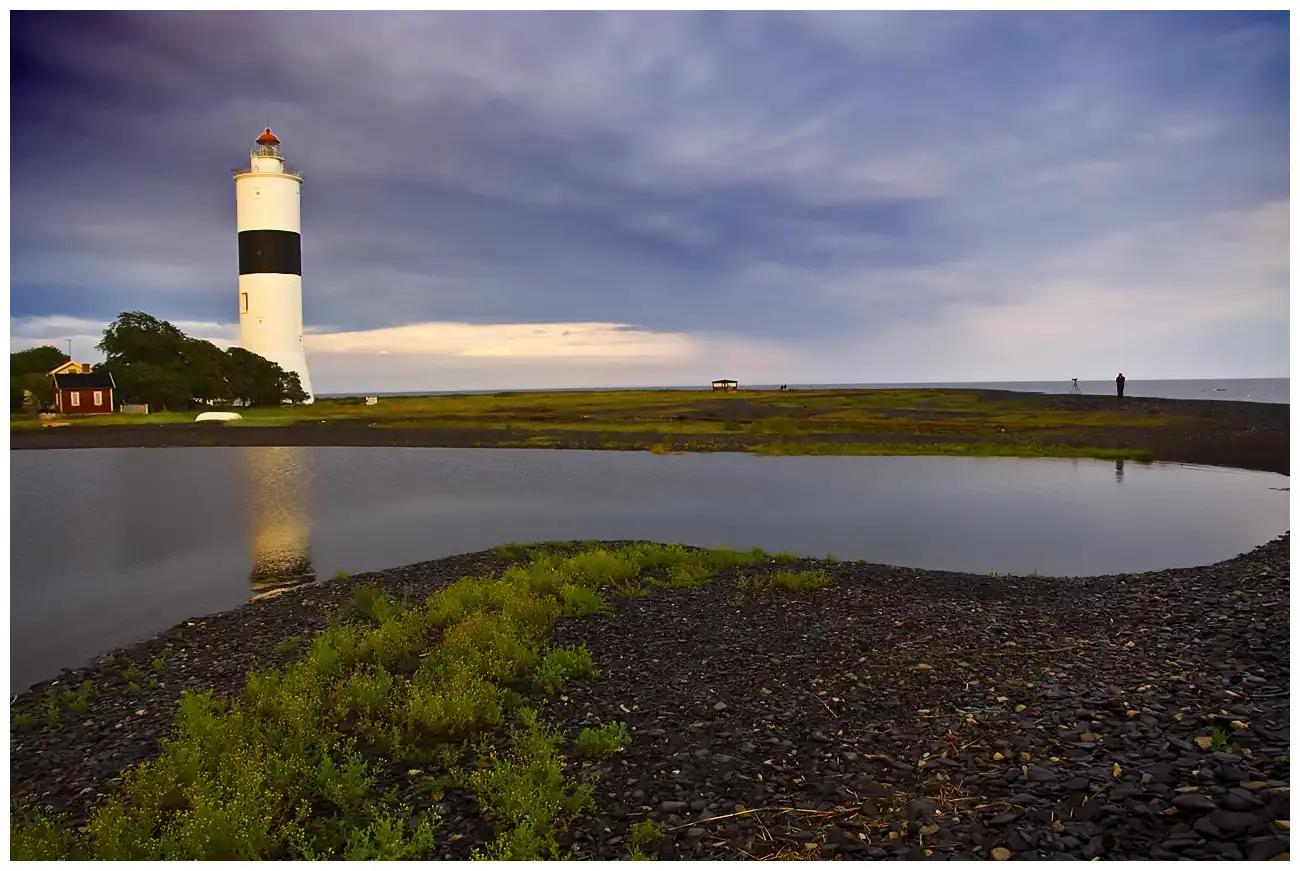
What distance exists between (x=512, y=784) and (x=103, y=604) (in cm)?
1586

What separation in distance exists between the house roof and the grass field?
494cm

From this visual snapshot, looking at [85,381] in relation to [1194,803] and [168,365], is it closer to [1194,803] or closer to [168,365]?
A: [168,365]

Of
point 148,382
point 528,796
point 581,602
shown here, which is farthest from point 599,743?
point 148,382

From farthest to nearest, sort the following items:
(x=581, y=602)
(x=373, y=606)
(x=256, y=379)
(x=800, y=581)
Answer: (x=256, y=379)
(x=800, y=581)
(x=373, y=606)
(x=581, y=602)

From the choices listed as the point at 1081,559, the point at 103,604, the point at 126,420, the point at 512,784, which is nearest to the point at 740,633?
the point at 512,784

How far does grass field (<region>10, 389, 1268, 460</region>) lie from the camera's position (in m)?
53.5

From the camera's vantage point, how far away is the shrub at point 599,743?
29.2 feet

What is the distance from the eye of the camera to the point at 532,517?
3012 cm

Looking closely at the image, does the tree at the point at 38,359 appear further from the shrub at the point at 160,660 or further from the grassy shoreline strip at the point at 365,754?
the grassy shoreline strip at the point at 365,754

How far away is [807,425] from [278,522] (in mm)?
47714

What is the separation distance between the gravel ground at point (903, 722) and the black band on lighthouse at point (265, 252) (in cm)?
8535

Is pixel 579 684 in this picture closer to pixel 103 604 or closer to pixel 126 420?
pixel 103 604

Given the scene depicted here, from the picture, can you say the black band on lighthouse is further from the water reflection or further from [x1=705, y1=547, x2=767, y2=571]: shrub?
[x1=705, y1=547, x2=767, y2=571]: shrub

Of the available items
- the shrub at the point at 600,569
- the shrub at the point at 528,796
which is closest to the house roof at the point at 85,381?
the shrub at the point at 600,569
